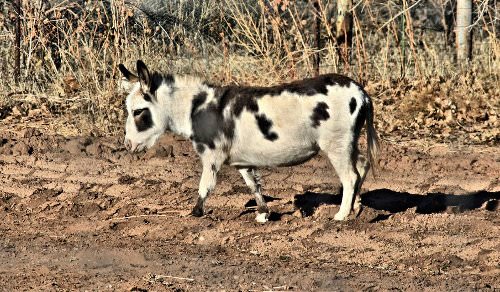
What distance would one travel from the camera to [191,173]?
10281mm

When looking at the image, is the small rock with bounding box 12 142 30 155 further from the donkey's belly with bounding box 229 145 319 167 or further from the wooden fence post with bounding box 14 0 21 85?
the donkey's belly with bounding box 229 145 319 167

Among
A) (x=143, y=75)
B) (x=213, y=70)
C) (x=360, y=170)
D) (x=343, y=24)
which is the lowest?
(x=360, y=170)

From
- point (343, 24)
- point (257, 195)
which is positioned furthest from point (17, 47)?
point (257, 195)

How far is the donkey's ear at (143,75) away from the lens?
8312 mm

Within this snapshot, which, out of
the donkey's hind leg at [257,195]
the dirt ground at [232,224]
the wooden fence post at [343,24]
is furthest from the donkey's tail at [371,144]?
the wooden fence post at [343,24]

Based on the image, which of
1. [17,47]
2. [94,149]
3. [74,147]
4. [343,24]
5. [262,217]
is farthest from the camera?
[343,24]

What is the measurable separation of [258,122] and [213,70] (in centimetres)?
582

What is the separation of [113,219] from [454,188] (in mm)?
3375

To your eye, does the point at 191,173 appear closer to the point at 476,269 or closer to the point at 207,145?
the point at 207,145

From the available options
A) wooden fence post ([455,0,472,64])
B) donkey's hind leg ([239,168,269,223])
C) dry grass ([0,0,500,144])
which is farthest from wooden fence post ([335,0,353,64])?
donkey's hind leg ([239,168,269,223])

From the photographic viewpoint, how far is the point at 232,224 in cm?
837

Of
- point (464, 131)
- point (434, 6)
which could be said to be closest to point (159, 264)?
point (464, 131)

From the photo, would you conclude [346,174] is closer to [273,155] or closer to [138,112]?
[273,155]

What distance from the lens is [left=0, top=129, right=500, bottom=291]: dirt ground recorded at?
687 centimetres
